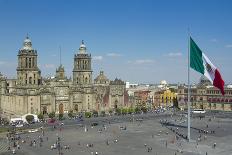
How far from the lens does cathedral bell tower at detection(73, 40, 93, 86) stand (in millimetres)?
125750

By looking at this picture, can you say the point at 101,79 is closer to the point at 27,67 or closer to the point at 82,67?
the point at 82,67

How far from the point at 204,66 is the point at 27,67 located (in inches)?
2509

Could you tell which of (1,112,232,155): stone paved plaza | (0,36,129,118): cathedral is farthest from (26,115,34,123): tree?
(1,112,232,155): stone paved plaza

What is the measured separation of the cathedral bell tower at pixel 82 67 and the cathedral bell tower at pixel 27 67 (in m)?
18.2

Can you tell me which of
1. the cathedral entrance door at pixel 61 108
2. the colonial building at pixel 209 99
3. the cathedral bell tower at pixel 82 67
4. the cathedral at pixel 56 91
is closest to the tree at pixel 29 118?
the cathedral at pixel 56 91

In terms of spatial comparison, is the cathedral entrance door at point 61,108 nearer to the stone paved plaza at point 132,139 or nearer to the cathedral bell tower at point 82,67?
the cathedral bell tower at point 82,67

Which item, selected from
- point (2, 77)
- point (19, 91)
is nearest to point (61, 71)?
point (19, 91)

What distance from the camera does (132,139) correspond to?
7281 cm

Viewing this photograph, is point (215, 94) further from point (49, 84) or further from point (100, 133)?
point (100, 133)

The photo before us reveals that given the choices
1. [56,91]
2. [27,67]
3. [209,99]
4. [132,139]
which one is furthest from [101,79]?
[132,139]

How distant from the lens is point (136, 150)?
2430 inches

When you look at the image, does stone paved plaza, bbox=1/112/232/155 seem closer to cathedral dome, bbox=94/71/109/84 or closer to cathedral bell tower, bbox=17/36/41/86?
cathedral bell tower, bbox=17/36/41/86

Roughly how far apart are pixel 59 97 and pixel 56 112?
14.4 feet

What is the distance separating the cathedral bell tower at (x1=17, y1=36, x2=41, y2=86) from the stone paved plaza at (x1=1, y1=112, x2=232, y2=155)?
21.8 metres
